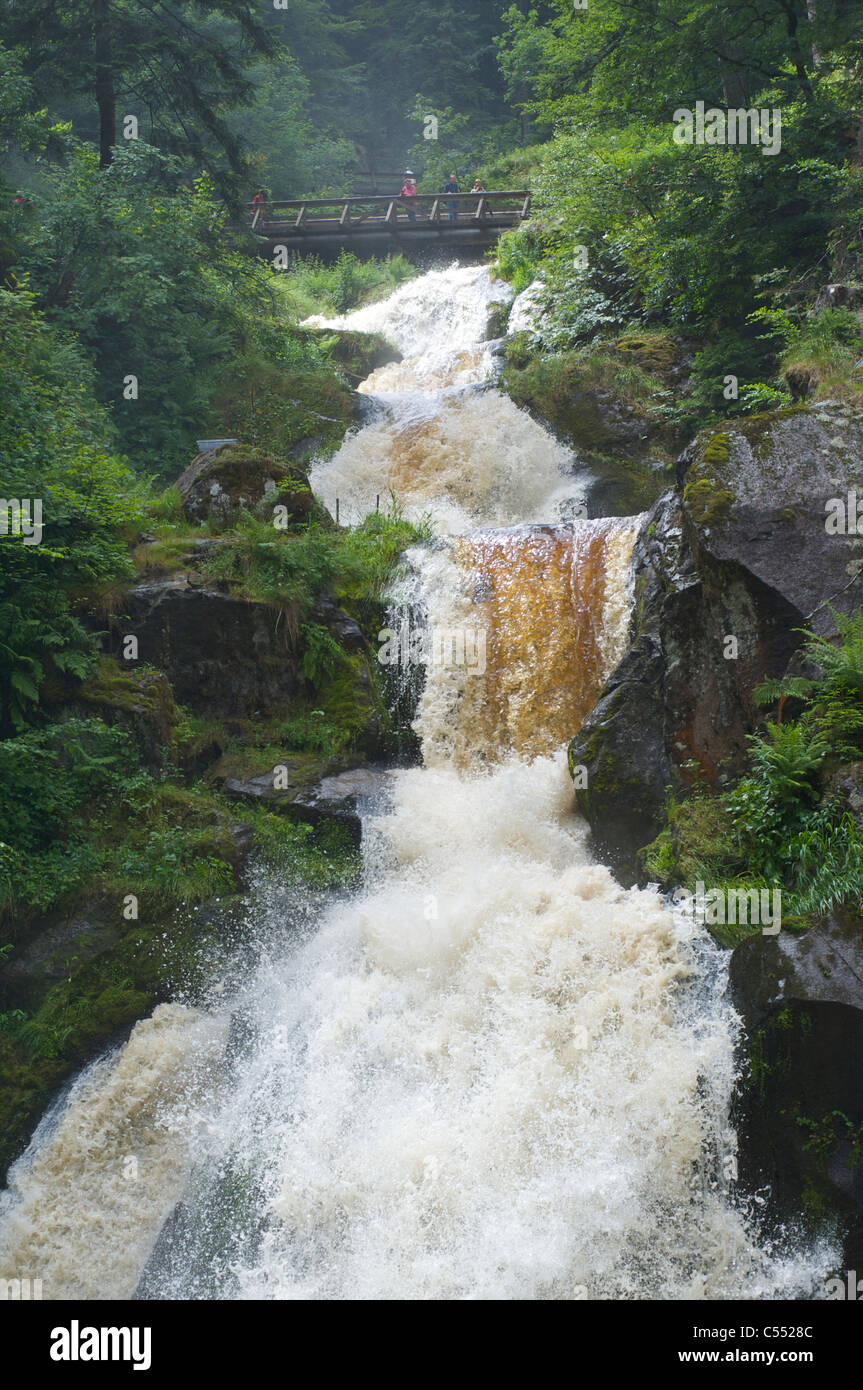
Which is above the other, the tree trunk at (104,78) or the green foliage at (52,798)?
the tree trunk at (104,78)

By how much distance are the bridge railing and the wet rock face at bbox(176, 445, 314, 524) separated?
16.0 metres

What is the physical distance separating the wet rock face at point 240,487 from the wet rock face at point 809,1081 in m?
7.94

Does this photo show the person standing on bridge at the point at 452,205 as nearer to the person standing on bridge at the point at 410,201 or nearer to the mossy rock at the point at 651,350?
the person standing on bridge at the point at 410,201

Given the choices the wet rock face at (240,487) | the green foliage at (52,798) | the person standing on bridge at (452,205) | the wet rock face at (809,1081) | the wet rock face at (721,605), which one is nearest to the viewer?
the wet rock face at (809,1081)

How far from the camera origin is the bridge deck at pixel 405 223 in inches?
956

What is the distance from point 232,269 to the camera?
16812 mm

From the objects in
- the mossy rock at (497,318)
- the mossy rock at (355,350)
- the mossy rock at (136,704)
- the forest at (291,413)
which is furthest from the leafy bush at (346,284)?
the mossy rock at (136,704)

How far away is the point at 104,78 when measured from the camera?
15.2 metres

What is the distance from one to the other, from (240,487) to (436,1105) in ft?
25.5

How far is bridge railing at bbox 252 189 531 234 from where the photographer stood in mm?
24234

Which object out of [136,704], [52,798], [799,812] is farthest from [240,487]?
[799,812]

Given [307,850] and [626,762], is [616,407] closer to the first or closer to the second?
[626,762]
